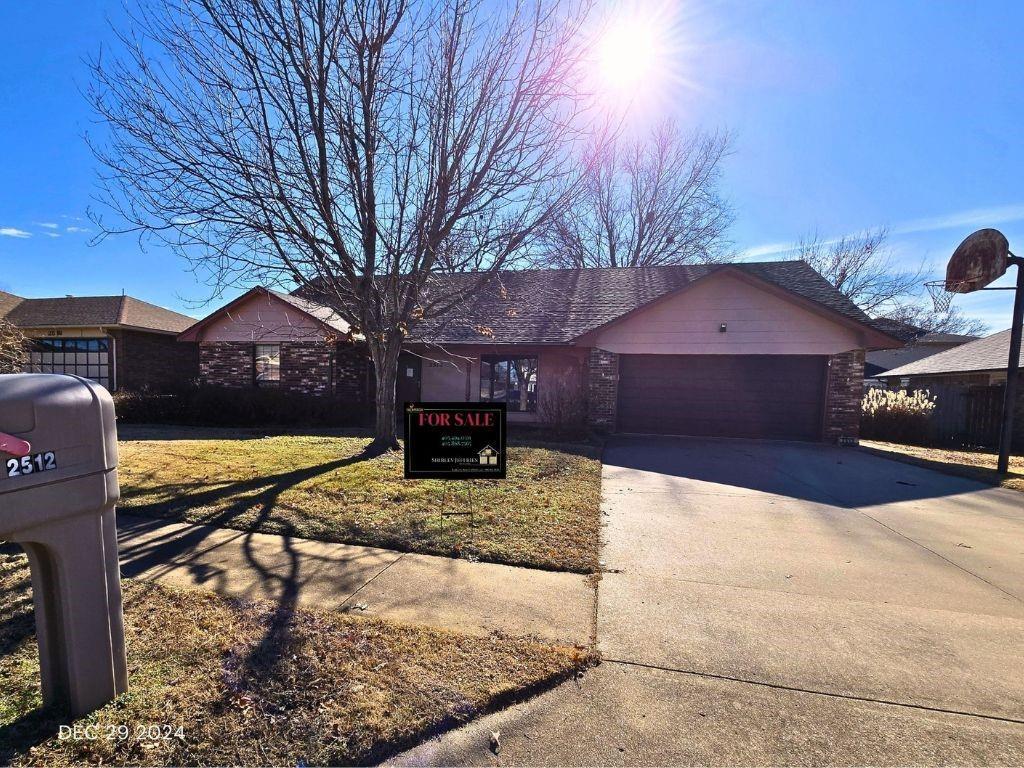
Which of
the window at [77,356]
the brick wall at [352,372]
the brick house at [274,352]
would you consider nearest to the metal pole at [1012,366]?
the brick wall at [352,372]

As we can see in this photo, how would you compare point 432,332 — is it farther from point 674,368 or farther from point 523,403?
point 674,368

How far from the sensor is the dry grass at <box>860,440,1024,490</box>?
28.3 ft

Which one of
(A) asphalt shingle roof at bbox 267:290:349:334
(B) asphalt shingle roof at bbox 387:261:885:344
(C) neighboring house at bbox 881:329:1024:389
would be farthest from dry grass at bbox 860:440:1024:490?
(A) asphalt shingle roof at bbox 267:290:349:334

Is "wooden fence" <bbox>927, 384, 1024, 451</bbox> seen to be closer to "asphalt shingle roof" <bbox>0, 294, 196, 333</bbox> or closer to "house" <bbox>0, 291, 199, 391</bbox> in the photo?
"house" <bbox>0, 291, 199, 391</bbox>

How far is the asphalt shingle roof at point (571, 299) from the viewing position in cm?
1348

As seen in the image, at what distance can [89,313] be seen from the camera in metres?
18.3

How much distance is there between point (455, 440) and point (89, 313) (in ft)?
70.9

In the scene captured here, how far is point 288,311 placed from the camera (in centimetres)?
1437

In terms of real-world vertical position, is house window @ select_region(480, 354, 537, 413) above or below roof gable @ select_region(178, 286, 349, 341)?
below

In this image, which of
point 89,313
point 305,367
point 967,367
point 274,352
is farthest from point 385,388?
point 967,367

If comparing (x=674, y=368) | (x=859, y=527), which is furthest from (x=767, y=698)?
(x=674, y=368)

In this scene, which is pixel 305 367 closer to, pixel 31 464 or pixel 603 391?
pixel 603 391

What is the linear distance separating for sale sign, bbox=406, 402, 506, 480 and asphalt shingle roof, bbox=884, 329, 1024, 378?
17186 millimetres

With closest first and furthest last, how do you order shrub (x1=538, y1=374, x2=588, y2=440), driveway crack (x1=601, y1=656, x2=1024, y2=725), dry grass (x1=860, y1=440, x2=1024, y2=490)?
driveway crack (x1=601, y1=656, x2=1024, y2=725)
dry grass (x1=860, y1=440, x2=1024, y2=490)
shrub (x1=538, y1=374, x2=588, y2=440)
